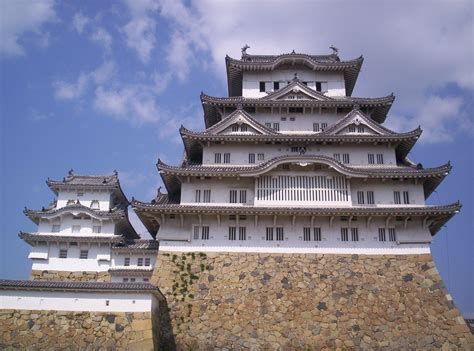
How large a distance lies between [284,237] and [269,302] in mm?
4179

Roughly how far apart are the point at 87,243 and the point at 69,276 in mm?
2902

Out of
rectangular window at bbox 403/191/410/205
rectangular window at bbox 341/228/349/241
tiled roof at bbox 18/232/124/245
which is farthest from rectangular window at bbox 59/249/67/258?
rectangular window at bbox 403/191/410/205

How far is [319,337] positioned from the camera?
26719mm

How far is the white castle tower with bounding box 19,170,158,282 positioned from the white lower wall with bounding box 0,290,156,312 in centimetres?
1274

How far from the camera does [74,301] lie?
2466 centimetres

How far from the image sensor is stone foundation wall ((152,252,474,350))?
26656 mm

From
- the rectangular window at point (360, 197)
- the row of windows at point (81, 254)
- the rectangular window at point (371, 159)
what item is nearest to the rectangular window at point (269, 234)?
the rectangular window at point (360, 197)

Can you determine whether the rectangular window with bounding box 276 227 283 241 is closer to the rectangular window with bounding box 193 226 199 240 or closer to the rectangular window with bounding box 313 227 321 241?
the rectangular window with bounding box 313 227 321 241

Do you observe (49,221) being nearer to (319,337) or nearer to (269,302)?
(269,302)

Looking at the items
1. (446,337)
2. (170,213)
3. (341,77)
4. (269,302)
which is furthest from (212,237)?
(341,77)

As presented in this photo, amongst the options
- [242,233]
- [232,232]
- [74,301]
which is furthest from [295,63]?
[74,301]

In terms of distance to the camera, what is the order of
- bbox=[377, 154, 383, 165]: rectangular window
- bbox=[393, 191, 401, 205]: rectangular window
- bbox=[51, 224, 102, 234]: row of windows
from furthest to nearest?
bbox=[51, 224, 102, 234]: row of windows, bbox=[377, 154, 383, 165]: rectangular window, bbox=[393, 191, 401, 205]: rectangular window

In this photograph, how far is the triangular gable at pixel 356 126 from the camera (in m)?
34.1

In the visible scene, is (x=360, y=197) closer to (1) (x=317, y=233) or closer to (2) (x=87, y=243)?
(1) (x=317, y=233)
